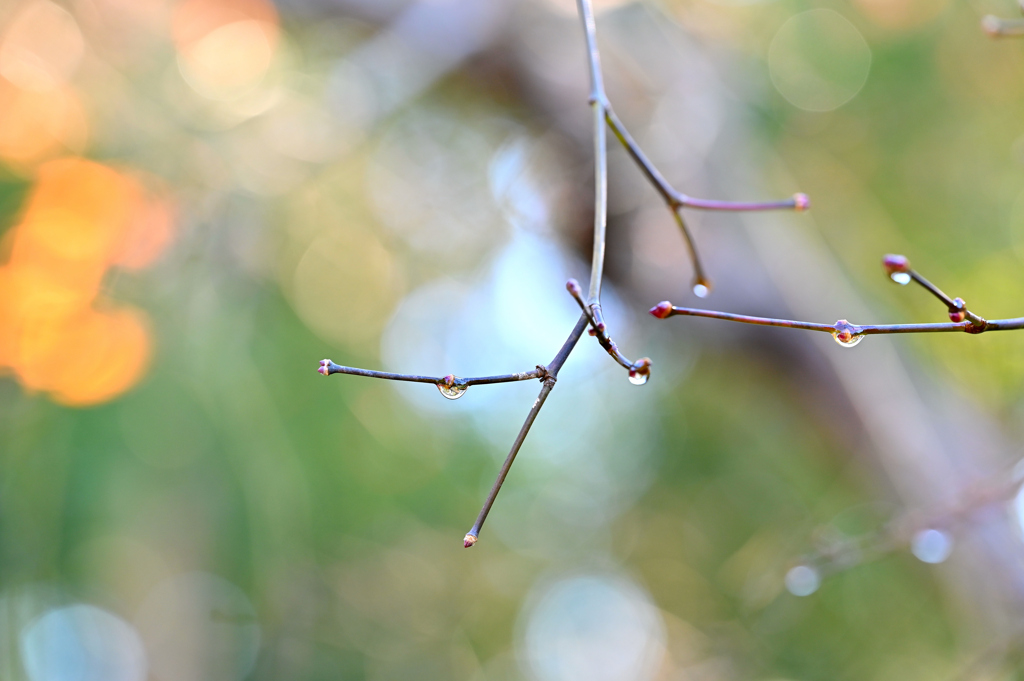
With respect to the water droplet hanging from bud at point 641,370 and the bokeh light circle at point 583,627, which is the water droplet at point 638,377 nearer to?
the water droplet hanging from bud at point 641,370

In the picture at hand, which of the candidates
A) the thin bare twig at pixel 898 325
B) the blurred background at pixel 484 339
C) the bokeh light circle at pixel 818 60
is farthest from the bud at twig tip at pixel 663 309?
the bokeh light circle at pixel 818 60

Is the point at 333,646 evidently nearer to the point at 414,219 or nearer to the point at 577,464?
the point at 577,464

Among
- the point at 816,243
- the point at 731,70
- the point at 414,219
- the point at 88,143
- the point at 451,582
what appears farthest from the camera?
the point at 451,582

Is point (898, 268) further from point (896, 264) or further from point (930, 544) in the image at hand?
point (930, 544)

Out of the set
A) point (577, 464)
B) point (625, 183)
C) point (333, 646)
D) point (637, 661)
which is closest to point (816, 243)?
point (625, 183)

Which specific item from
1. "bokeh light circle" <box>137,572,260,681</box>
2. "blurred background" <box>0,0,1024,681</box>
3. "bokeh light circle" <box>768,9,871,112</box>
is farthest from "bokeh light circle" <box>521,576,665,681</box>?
"bokeh light circle" <box>768,9,871,112</box>

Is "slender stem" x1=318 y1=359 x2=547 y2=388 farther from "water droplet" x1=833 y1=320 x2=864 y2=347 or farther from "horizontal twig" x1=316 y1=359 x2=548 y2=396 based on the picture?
"water droplet" x1=833 y1=320 x2=864 y2=347

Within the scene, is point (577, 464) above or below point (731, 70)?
below
